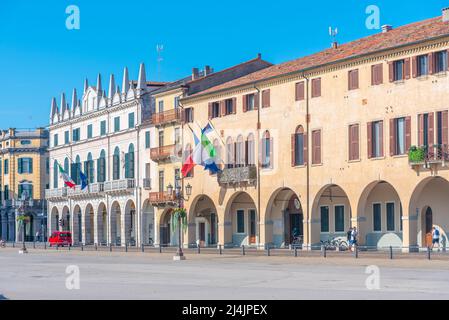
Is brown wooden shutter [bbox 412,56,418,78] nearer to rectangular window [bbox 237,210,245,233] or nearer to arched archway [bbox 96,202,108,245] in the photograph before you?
rectangular window [bbox 237,210,245,233]

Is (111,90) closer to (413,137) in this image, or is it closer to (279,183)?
(279,183)

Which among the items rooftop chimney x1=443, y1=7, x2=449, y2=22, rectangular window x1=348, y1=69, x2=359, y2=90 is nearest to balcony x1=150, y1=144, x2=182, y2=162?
rectangular window x1=348, y1=69, x2=359, y2=90

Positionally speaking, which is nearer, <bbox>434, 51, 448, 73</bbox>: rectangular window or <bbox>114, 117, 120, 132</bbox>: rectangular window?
<bbox>434, 51, 448, 73</bbox>: rectangular window

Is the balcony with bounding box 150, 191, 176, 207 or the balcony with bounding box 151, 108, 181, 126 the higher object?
the balcony with bounding box 151, 108, 181, 126

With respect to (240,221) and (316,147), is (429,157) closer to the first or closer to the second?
(316,147)

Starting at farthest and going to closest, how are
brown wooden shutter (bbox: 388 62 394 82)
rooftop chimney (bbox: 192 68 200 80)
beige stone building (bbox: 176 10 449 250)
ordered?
rooftop chimney (bbox: 192 68 200 80) < brown wooden shutter (bbox: 388 62 394 82) < beige stone building (bbox: 176 10 449 250)

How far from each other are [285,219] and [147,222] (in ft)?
63.8

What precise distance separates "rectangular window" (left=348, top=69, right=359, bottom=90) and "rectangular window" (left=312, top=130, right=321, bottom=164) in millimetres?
4026

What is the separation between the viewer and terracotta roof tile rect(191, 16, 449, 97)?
5519 centimetres

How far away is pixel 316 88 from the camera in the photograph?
61.8 metres

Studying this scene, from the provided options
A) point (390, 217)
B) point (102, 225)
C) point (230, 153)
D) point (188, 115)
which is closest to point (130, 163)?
point (102, 225)

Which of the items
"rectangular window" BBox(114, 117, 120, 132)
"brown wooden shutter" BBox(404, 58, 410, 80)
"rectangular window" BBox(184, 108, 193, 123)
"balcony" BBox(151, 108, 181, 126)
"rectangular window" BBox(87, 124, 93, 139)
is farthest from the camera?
"rectangular window" BBox(87, 124, 93, 139)

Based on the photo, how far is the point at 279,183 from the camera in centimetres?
6506
